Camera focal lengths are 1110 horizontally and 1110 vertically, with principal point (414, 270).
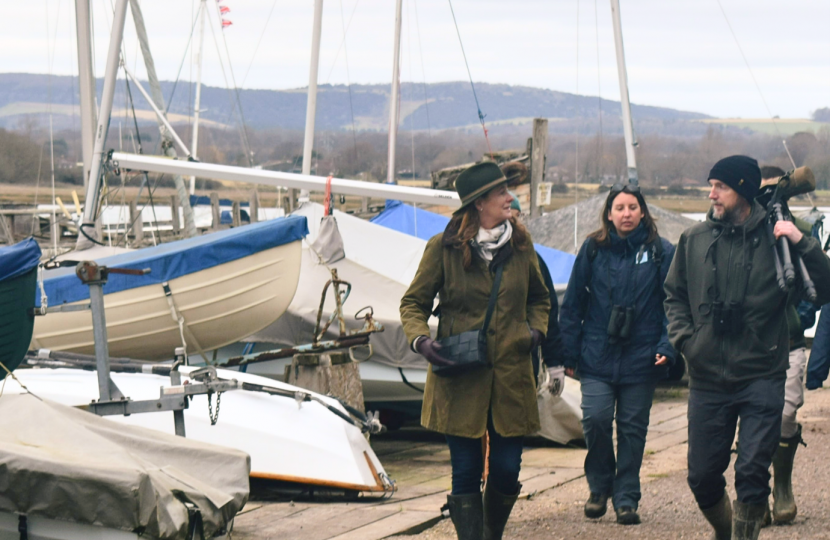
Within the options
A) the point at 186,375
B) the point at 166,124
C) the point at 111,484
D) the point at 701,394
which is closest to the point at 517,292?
the point at 701,394

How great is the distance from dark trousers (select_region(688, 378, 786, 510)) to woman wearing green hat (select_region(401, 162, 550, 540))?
0.76m

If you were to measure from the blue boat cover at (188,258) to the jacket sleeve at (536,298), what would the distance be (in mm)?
4768

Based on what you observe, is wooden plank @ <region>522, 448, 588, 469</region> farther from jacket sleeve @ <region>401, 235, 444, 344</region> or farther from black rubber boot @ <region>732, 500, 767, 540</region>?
jacket sleeve @ <region>401, 235, 444, 344</region>

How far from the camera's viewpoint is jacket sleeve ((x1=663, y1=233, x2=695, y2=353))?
5.21 m

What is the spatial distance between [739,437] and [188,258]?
18.6 feet

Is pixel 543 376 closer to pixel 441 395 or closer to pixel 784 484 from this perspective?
pixel 784 484

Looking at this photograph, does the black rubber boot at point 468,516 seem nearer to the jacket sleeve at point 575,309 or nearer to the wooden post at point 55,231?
the jacket sleeve at point 575,309

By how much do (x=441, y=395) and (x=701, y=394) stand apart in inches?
47.5

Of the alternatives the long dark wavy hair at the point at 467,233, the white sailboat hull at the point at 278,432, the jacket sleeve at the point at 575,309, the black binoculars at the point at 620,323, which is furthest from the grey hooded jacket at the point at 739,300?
the white sailboat hull at the point at 278,432

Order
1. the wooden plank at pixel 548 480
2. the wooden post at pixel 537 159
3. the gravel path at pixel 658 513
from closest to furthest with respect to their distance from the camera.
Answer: the gravel path at pixel 658 513, the wooden plank at pixel 548 480, the wooden post at pixel 537 159

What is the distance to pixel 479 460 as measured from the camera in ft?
17.1

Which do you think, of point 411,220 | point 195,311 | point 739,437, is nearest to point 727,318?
point 739,437

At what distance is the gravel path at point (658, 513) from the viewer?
588cm

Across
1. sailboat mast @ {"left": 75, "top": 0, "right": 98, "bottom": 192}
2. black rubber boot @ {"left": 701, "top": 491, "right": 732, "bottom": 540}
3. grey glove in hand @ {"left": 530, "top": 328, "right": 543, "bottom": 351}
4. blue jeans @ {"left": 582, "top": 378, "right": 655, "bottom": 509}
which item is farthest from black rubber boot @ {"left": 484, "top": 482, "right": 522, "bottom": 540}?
sailboat mast @ {"left": 75, "top": 0, "right": 98, "bottom": 192}
